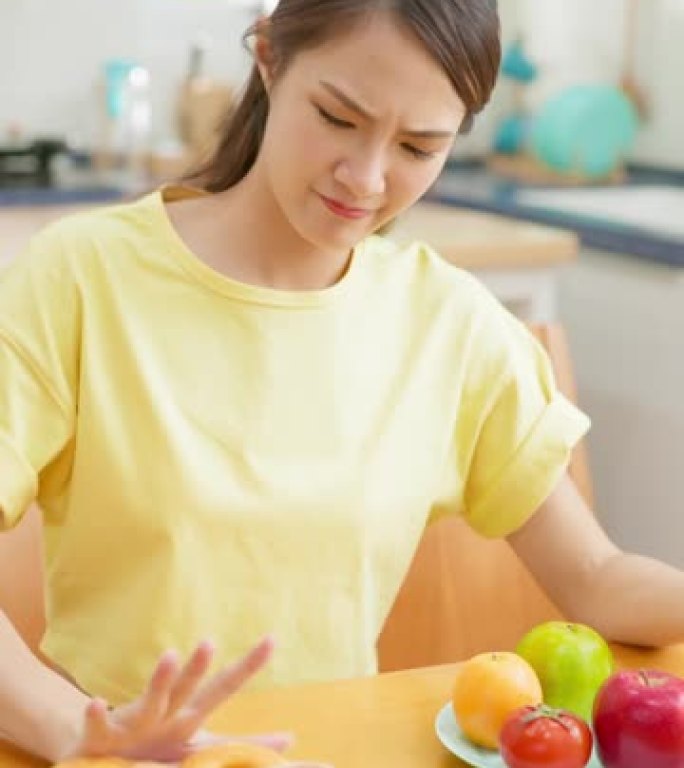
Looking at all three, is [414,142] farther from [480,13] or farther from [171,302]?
[171,302]

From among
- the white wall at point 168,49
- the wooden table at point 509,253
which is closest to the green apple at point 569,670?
the wooden table at point 509,253

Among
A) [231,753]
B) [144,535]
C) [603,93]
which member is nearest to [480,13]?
[144,535]

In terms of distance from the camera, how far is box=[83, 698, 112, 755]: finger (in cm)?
94

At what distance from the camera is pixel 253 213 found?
4.29 ft

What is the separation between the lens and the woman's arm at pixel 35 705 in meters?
1.01

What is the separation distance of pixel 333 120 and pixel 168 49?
2.29 metres

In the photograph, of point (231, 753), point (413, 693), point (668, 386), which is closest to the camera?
point (231, 753)

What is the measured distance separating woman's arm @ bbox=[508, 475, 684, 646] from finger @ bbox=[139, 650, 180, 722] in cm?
48

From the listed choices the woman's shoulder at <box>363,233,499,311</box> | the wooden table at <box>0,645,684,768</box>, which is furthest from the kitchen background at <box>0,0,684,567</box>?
the wooden table at <box>0,645,684,768</box>

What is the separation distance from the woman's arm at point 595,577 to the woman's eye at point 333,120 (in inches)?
16.1

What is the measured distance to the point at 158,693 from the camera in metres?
0.94

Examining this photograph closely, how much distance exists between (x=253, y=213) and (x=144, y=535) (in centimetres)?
29

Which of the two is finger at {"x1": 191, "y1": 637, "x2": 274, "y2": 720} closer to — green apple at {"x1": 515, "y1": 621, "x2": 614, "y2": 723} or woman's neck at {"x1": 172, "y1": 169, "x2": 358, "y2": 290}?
green apple at {"x1": 515, "y1": 621, "x2": 614, "y2": 723}

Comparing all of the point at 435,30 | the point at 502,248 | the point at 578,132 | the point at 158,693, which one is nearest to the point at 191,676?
the point at 158,693
